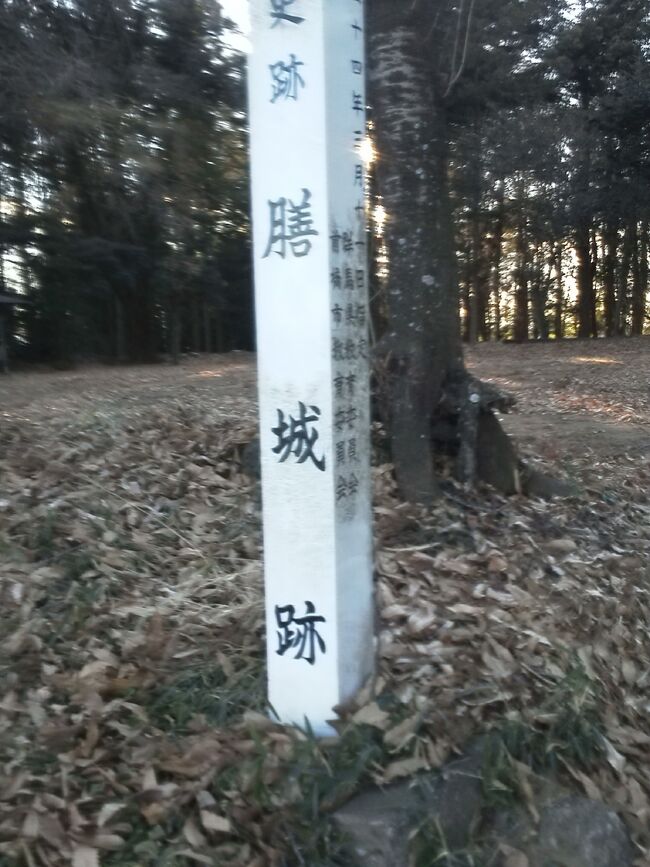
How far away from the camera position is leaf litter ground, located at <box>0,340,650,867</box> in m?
4.39

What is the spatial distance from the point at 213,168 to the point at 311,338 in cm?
927

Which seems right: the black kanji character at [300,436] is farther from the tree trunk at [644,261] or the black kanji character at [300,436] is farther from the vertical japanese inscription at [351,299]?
the tree trunk at [644,261]

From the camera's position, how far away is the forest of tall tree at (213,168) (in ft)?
39.2

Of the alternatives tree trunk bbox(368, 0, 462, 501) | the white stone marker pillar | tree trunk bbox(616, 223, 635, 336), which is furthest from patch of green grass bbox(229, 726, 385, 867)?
tree trunk bbox(616, 223, 635, 336)

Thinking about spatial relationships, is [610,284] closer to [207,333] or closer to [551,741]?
[207,333]

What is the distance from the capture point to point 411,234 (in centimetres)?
716

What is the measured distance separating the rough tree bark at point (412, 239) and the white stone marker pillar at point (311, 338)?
2483 mm

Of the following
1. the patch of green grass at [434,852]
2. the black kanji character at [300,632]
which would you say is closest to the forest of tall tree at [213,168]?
the black kanji character at [300,632]

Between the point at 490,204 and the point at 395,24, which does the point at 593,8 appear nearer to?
the point at 490,204

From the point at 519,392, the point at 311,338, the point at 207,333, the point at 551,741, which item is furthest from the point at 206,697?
the point at 207,333

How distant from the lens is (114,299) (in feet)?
62.0

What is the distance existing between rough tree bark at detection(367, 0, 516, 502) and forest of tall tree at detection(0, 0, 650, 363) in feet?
0.52

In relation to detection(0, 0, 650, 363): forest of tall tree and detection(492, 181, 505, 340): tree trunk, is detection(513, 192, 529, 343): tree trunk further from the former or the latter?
detection(492, 181, 505, 340): tree trunk

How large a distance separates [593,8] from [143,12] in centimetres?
1108
